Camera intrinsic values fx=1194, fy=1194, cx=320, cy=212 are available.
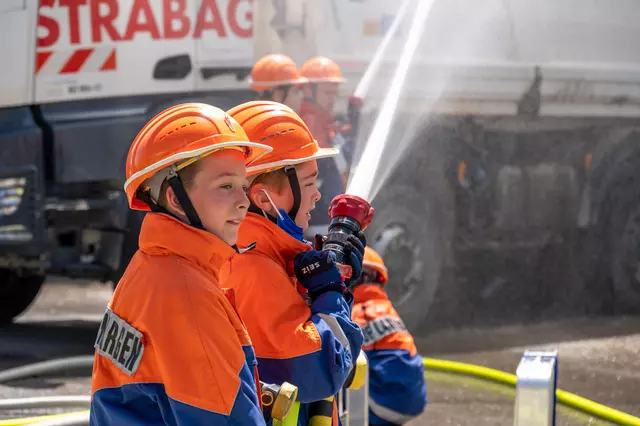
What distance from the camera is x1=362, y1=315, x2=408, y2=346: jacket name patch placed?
15.8 ft

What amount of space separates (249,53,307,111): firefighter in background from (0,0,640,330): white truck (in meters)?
0.20

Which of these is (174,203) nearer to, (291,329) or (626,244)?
(291,329)

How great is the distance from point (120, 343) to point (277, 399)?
1.46 feet

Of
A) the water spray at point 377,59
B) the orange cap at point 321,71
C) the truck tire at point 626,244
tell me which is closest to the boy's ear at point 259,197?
the orange cap at point 321,71

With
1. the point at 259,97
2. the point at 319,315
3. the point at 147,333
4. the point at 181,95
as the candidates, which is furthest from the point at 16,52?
the point at 147,333

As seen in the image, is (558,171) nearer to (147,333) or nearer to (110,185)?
(110,185)

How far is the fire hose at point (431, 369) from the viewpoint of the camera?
5.33m

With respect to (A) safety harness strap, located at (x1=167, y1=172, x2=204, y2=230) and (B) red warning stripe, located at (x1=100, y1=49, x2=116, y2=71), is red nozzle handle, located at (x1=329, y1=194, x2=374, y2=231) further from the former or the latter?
(B) red warning stripe, located at (x1=100, y1=49, x2=116, y2=71)

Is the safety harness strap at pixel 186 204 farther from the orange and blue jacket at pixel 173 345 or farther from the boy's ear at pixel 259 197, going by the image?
the boy's ear at pixel 259 197

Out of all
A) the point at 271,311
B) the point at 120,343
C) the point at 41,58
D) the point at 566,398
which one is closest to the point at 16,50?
the point at 41,58

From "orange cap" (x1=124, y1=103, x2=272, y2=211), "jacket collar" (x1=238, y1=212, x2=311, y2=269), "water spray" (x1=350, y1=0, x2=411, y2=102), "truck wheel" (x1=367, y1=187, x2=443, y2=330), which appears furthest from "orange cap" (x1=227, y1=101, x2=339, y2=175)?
"truck wheel" (x1=367, y1=187, x2=443, y2=330)

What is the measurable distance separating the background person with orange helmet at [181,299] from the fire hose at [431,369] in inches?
110

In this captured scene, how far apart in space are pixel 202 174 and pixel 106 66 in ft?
17.1

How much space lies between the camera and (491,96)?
918 centimetres
